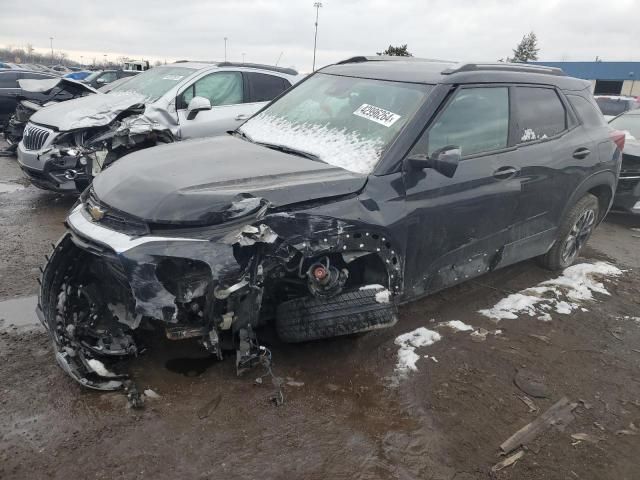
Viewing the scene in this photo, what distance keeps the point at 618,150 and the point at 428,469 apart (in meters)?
4.07

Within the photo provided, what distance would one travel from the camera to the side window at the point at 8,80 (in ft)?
38.1

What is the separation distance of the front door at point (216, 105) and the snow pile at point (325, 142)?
2938mm

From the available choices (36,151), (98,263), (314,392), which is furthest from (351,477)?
(36,151)

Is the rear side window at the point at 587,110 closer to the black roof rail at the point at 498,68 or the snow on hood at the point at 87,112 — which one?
the black roof rail at the point at 498,68

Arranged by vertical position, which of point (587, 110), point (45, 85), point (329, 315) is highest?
point (587, 110)

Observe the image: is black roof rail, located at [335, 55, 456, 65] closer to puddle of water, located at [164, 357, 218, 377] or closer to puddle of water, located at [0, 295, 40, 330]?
puddle of water, located at [164, 357, 218, 377]

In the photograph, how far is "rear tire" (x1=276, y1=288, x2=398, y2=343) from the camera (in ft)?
9.62

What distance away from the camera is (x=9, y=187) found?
7266 millimetres

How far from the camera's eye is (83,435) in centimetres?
247

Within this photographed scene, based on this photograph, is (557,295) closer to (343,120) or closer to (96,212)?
(343,120)

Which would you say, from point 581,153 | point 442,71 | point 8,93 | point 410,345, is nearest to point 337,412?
point 410,345

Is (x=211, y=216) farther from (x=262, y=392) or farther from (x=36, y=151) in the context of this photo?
(x=36, y=151)

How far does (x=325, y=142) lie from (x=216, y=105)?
4139mm

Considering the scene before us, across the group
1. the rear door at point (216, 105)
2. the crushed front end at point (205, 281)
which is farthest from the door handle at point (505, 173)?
the rear door at point (216, 105)
